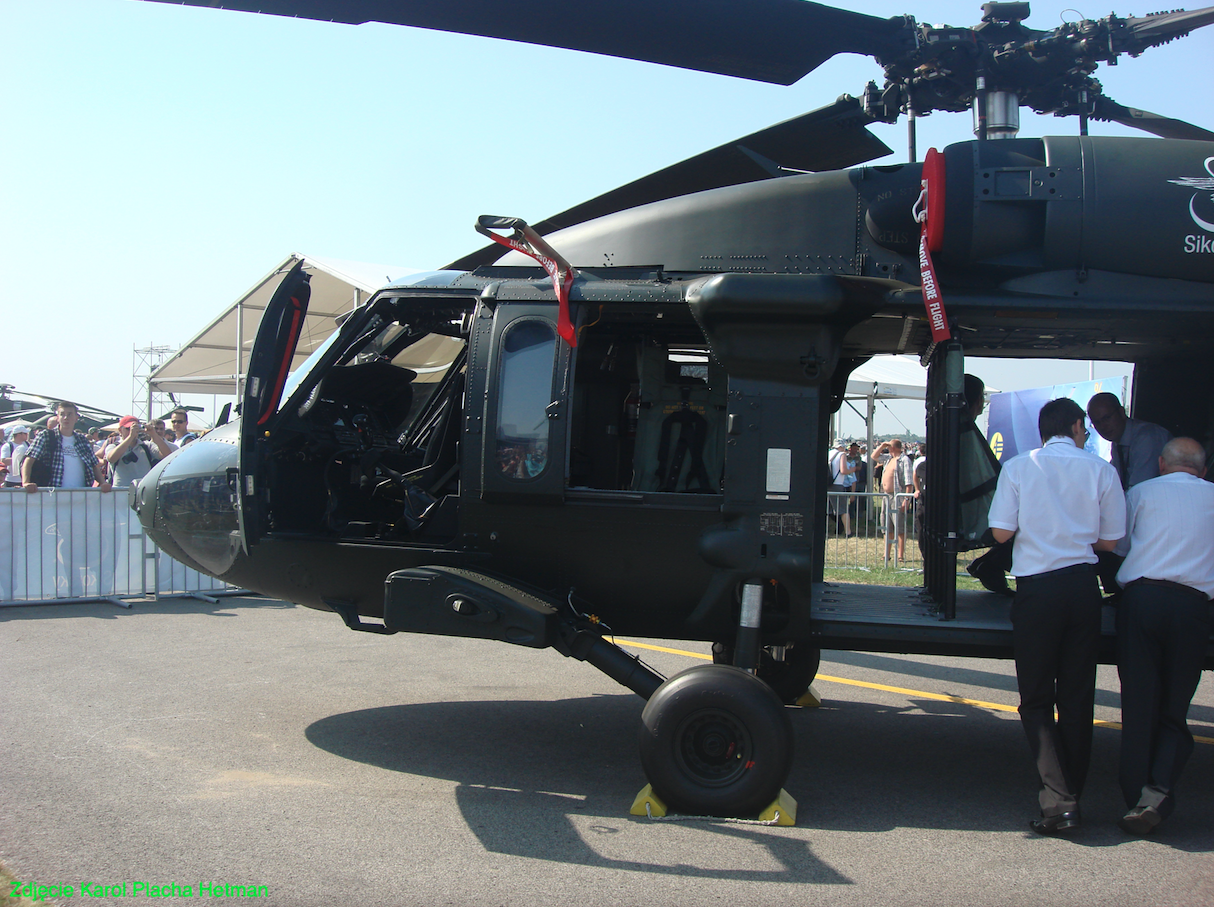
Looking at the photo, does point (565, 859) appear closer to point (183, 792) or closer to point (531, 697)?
point (183, 792)

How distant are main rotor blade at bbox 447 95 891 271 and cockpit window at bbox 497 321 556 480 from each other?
3.06ft

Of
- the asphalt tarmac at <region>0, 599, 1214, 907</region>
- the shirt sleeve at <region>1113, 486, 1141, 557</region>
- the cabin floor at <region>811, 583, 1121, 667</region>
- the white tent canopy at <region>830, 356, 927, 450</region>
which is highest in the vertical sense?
the white tent canopy at <region>830, 356, 927, 450</region>

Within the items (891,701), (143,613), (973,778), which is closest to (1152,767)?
(973,778)

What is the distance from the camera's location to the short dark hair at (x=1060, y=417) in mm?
4602

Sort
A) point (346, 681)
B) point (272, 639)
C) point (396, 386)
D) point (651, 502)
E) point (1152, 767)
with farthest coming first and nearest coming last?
point (272, 639) → point (346, 681) → point (396, 386) → point (651, 502) → point (1152, 767)

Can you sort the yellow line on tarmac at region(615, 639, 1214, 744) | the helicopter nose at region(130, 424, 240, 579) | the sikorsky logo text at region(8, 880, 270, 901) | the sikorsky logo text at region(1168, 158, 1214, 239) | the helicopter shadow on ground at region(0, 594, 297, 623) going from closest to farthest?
the sikorsky logo text at region(8, 880, 270, 901), the sikorsky logo text at region(1168, 158, 1214, 239), the helicopter nose at region(130, 424, 240, 579), the yellow line on tarmac at region(615, 639, 1214, 744), the helicopter shadow on ground at region(0, 594, 297, 623)

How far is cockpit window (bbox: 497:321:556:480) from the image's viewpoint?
506 centimetres

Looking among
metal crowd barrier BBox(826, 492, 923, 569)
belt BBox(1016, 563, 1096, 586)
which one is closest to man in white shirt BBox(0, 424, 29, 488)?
metal crowd barrier BBox(826, 492, 923, 569)

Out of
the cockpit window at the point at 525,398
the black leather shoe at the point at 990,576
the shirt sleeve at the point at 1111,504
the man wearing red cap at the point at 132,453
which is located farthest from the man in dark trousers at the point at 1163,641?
the man wearing red cap at the point at 132,453

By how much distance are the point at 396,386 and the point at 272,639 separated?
131 inches

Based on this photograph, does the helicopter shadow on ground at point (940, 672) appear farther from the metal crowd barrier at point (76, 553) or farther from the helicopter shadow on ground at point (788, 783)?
the metal crowd barrier at point (76, 553)

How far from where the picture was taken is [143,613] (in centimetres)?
970

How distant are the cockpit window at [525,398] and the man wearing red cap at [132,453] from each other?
7318mm

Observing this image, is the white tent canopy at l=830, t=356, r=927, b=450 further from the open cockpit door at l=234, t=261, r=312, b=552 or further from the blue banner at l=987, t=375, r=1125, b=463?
the open cockpit door at l=234, t=261, r=312, b=552
